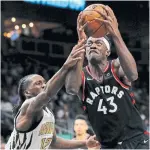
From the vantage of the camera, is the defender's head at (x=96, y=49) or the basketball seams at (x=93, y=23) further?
the defender's head at (x=96, y=49)

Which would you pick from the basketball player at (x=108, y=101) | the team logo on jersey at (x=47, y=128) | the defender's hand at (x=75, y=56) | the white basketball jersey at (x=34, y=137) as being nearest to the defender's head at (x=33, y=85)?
the white basketball jersey at (x=34, y=137)

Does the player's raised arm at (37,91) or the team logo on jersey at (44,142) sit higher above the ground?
the player's raised arm at (37,91)

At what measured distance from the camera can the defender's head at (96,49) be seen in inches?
179

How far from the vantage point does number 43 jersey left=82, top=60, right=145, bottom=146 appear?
4.62 meters

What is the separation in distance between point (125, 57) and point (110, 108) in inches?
29.1

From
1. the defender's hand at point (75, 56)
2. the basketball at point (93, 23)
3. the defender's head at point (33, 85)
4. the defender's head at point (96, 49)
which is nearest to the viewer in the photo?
the defender's hand at point (75, 56)

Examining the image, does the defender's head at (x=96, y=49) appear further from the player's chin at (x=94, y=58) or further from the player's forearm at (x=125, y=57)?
the player's forearm at (x=125, y=57)

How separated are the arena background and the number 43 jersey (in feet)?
26.3

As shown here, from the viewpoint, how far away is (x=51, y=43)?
18.6 metres

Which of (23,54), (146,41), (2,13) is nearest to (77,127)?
(2,13)

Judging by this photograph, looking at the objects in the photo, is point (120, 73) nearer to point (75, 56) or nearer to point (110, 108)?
point (110, 108)

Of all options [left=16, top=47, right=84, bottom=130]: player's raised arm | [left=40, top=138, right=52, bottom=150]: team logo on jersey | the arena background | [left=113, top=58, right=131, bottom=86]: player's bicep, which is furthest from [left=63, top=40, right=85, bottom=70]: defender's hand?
the arena background

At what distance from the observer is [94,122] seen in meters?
4.69

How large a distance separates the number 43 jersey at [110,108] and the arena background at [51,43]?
803 cm
